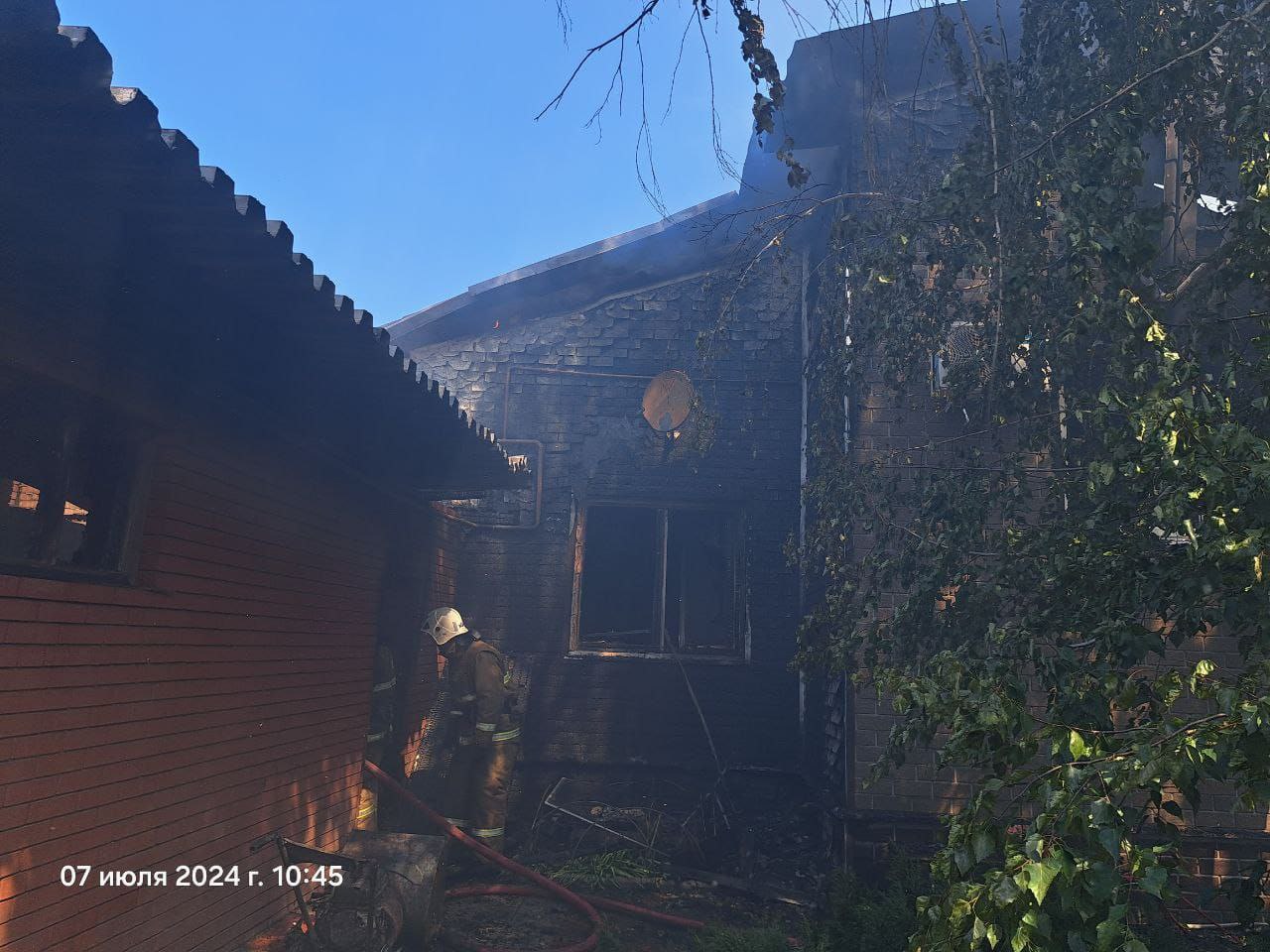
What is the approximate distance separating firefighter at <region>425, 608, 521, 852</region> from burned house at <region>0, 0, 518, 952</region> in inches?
40.9

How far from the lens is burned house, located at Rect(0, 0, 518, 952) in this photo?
282 centimetres

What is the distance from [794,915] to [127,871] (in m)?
4.42

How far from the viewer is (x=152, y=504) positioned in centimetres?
430

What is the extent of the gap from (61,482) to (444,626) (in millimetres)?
4070

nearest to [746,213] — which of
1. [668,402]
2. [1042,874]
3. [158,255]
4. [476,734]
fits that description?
[668,402]

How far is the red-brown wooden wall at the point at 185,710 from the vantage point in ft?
11.2

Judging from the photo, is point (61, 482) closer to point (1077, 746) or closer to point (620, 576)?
point (1077, 746)

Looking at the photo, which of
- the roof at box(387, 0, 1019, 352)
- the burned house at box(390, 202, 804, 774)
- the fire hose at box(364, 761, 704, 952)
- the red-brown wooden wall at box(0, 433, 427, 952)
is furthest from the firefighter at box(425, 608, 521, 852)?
the roof at box(387, 0, 1019, 352)

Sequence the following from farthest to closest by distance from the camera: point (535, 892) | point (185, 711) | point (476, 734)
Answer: point (476, 734) < point (535, 892) < point (185, 711)

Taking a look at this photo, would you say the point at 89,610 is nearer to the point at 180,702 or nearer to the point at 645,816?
the point at 180,702

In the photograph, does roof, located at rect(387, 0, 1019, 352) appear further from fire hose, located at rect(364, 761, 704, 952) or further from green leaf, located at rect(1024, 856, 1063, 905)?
green leaf, located at rect(1024, 856, 1063, 905)

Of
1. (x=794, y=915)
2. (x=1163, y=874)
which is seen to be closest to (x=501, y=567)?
(x=794, y=915)

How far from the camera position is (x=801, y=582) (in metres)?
9.02

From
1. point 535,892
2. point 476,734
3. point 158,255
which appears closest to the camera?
point 158,255
